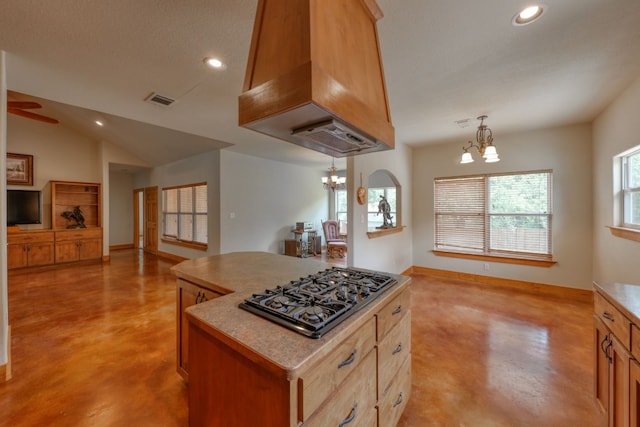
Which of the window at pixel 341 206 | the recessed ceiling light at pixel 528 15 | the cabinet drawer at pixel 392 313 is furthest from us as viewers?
the window at pixel 341 206

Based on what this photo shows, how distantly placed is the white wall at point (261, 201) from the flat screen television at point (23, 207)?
4.29 m

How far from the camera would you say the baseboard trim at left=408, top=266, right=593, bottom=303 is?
12.3ft

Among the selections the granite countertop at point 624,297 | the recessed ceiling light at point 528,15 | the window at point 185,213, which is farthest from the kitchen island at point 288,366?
the window at point 185,213

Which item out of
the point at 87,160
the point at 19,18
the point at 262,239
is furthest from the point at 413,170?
the point at 87,160

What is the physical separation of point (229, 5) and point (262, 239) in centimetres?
501

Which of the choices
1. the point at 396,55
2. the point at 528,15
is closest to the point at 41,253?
the point at 396,55

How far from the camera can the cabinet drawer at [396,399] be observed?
1354mm

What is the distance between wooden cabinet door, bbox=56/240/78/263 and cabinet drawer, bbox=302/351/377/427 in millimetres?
7601

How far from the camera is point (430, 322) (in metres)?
2.97

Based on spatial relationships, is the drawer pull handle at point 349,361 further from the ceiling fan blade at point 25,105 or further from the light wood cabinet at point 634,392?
the ceiling fan blade at point 25,105

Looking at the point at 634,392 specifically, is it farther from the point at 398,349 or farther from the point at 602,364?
the point at 398,349

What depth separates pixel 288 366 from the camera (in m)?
0.74

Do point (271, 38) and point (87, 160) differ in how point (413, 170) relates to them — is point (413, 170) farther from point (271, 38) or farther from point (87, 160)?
point (87, 160)

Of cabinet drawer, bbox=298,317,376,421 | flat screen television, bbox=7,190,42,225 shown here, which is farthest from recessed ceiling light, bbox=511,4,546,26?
flat screen television, bbox=7,190,42,225
